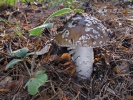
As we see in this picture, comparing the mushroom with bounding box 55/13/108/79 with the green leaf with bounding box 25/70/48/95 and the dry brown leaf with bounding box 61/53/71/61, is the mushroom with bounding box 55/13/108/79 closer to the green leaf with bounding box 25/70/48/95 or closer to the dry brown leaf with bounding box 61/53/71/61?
the dry brown leaf with bounding box 61/53/71/61

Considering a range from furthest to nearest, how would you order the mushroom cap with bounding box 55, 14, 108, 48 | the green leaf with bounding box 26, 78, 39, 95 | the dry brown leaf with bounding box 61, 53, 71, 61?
the dry brown leaf with bounding box 61, 53, 71, 61 → the mushroom cap with bounding box 55, 14, 108, 48 → the green leaf with bounding box 26, 78, 39, 95

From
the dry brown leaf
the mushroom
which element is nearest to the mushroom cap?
the mushroom

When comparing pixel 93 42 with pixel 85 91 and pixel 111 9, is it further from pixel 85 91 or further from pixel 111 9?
pixel 111 9

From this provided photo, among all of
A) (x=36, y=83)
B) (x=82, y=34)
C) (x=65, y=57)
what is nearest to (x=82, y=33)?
(x=82, y=34)

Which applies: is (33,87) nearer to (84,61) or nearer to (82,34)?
(82,34)

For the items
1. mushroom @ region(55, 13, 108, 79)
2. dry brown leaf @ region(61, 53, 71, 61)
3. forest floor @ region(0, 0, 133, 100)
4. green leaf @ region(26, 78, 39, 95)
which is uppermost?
mushroom @ region(55, 13, 108, 79)

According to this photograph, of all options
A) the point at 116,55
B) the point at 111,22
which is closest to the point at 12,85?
the point at 116,55
